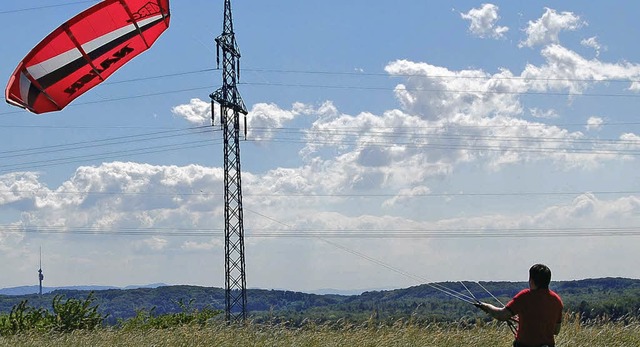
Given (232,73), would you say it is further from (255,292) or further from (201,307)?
(255,292)

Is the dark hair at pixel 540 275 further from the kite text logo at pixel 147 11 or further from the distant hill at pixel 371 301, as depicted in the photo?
the kite text logo at pixel 147 11

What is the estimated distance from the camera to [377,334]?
49.2ft

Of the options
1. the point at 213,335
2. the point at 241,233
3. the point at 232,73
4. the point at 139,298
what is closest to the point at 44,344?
the point at 213,335

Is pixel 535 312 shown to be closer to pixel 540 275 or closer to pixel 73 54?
pixel 540 275

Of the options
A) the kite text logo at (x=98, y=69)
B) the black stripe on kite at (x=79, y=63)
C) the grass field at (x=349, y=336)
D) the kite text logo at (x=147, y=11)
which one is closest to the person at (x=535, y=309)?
the grass field at (x=349, y=336)

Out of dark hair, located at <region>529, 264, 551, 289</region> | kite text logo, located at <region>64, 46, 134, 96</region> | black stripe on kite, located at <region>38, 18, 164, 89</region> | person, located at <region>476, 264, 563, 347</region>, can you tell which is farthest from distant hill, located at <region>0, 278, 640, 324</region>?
black stripe on kite, located at <region>38, 18, 164, 89</region>

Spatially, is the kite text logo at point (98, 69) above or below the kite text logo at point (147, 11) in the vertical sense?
below

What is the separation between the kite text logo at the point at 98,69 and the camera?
20656mm

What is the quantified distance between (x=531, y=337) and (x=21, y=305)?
1558cm

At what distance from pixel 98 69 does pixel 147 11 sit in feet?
7.04

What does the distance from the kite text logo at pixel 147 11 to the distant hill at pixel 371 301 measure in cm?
760

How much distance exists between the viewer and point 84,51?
19.5 metres

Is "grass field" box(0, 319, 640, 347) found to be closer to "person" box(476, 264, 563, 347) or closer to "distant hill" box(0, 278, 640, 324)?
"distant hill" box(0, 278, 640, 324)

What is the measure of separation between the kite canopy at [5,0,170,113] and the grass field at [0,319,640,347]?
6.29m
